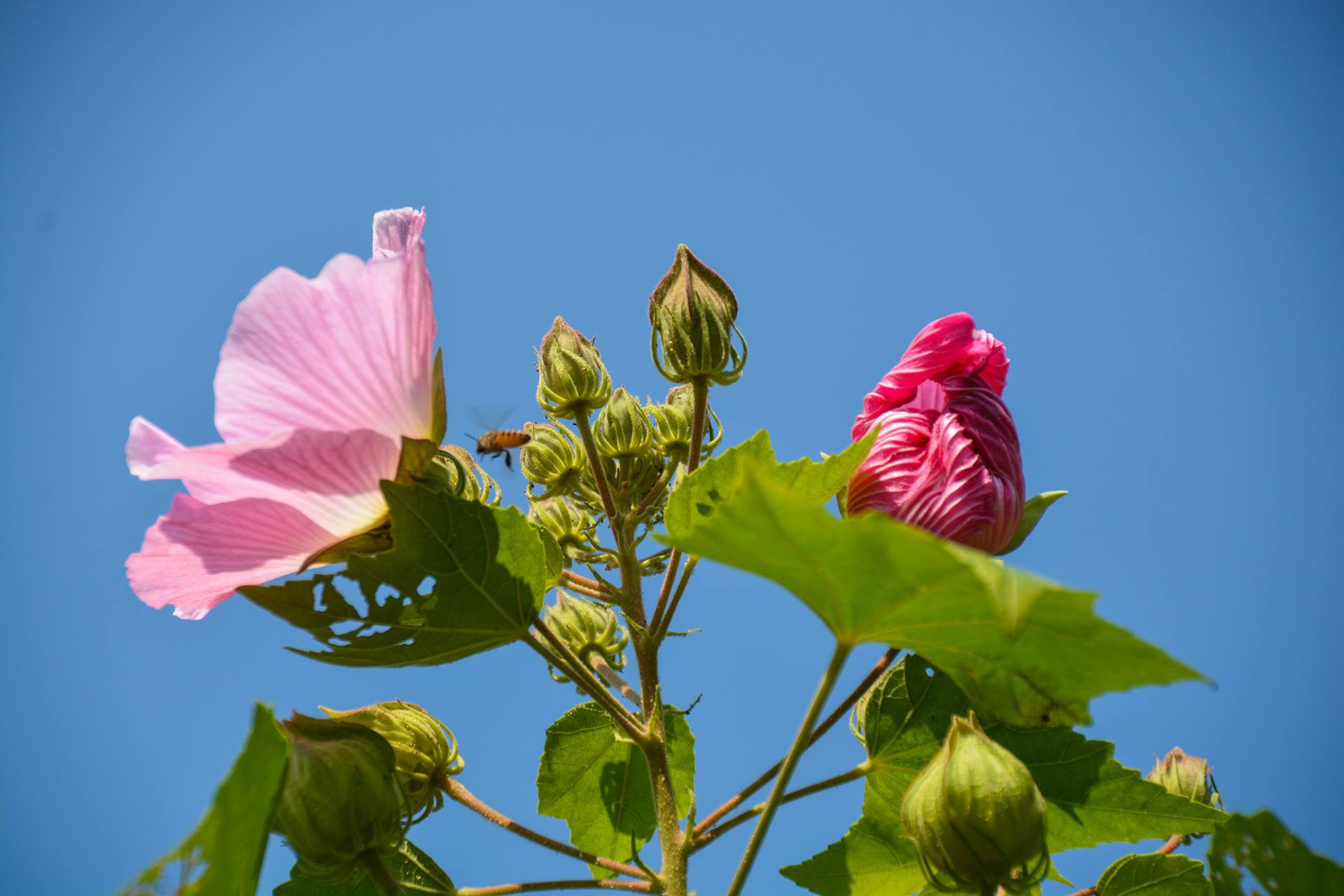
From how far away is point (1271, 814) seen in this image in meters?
1.28

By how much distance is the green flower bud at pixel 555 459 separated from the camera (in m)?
2.36

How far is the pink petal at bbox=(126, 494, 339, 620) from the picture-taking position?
1.38 meters

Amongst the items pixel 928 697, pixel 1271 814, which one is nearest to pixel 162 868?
pixel 928 697

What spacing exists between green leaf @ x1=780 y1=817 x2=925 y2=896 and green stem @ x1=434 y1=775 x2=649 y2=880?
1.10 ft

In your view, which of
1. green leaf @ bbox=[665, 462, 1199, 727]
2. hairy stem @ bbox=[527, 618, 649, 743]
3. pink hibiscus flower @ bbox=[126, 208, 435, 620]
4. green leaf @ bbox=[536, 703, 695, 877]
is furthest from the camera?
green leaf @ bbox=[536, 703, 695, 877]

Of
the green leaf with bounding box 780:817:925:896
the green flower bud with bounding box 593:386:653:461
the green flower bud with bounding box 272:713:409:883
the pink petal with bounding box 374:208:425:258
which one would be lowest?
the green flower bud with bounding box 272:713:409:883

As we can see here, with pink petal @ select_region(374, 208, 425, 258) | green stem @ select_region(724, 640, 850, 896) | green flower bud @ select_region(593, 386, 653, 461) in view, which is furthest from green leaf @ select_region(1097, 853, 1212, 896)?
pink petal @ select_region(374, 208, 425, 258)

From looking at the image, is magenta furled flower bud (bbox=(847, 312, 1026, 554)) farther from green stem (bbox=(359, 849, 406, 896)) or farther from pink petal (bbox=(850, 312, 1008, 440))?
green stem (bbox=(359, 849, 406, 896))

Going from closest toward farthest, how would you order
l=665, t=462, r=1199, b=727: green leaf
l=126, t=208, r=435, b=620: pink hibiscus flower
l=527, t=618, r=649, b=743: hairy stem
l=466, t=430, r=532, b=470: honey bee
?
l=665, t=462, r=1199, b=727: green leaf → l=126, t=208, r=435, b=620: pink hibiscus flower → l=527, t=618, r=649, b=743: hairy stem → l=466, t=430, r=532, b=470: honey bee

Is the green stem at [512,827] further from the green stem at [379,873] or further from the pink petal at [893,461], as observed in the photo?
the pink petal at [893,461]

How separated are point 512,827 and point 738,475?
78cm

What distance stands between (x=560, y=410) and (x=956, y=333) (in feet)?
2.95

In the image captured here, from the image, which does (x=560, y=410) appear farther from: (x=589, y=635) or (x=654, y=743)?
(x=654, y=743)

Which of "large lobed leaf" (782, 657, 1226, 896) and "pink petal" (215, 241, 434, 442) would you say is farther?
"large lobed leaf" (782, 657, 1226, 896)
